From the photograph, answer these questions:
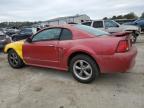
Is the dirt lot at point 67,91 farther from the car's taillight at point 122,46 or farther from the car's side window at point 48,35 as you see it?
the car's side window at point 48,35

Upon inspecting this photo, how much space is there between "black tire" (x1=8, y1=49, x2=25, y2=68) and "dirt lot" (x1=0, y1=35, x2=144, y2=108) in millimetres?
624

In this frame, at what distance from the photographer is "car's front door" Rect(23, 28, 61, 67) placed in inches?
203

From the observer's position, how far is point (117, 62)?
417 centimetres

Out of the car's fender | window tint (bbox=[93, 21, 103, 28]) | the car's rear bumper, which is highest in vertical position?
window tint (bbox=[93, 21, 103, 28])

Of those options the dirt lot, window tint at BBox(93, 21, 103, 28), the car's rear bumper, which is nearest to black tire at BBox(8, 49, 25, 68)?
the dirt lot

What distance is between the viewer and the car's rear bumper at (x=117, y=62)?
4158mm

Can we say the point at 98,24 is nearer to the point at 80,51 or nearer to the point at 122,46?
→ the point at 80,51

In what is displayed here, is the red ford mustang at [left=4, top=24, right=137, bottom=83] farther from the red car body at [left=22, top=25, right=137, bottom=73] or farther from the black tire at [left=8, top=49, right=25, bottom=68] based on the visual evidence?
the black tire at [left=8, top=49, right=25, bottom=68]

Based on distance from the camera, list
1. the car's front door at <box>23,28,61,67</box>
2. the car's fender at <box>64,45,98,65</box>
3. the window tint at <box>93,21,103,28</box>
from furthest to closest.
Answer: the window tint at <box>93,21,103,28</box> → the car's front door at <box>23,28,61,67</box> → the car's fender at <box>64,45,98,65</box>

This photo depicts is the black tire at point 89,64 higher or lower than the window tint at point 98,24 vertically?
lower

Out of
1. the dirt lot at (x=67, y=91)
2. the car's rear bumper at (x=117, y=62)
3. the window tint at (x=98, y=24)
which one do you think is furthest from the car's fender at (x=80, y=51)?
the window tint at (x=98, y=24)

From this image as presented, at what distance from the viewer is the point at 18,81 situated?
512 cm

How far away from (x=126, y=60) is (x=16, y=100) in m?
2.48

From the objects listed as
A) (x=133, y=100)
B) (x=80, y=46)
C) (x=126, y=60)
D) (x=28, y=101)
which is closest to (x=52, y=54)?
(x=80, y=46)
